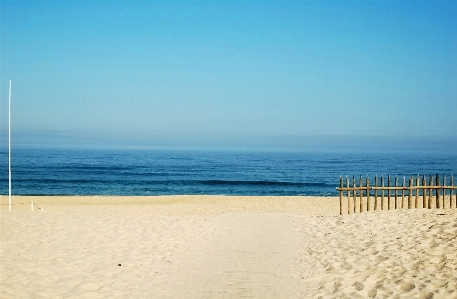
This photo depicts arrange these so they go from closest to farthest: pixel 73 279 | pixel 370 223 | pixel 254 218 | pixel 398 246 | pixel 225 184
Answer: pixel 73 279 → pixel 398 246 → pixel 370 223 → pixel 254 218 → pixel 225 184

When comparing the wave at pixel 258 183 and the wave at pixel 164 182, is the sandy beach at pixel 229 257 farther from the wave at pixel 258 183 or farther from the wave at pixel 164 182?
the wave at pixel 164 182

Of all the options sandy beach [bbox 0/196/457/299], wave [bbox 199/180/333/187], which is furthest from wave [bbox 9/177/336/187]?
sandy beach [bbox 0/196/457/299]

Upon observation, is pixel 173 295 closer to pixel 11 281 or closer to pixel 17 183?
pixel 11 281

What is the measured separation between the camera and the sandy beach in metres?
6.50

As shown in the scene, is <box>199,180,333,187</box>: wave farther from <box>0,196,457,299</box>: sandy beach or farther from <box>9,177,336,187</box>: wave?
<box>0,196,457,299</box>: sandy beach

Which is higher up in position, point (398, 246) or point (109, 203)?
point (398, 246)

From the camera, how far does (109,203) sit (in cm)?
2469

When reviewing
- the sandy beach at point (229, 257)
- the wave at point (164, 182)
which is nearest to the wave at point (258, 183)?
the wave at point (164, 182)

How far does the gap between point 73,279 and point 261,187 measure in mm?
31289

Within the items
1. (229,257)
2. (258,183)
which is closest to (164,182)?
(258,183)

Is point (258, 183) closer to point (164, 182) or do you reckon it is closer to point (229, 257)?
point (164, 182)

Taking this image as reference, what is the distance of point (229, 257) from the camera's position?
8.91 m

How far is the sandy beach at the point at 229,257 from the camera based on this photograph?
6500 mm

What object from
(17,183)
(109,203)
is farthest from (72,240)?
(17,183)
